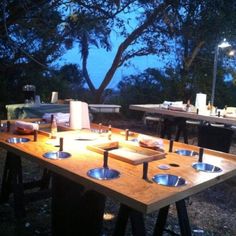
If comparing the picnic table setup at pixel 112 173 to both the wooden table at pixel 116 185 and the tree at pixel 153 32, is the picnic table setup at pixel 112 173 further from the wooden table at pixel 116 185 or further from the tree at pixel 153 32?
the tree at pixel 153 32

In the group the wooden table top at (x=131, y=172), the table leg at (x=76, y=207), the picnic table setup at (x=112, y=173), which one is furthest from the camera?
→ the table leg at (x=76, y=207)

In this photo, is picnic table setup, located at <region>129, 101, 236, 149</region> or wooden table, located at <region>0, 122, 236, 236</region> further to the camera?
picnic table setup, located at <region>129, 101, 236, 149</region>

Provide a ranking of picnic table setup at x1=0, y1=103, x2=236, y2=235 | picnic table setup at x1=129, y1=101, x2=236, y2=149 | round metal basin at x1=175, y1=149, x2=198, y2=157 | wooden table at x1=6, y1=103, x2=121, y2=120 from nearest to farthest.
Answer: picnic table setup at x1=0, y1=103, x2=236, y2=235 → round metal basin at x1=175, y1=149, x2=198, y2=157 → picnic table setup at x1=129, y1=101, x2=236, y2=149 → wooden table at x1=6, y1=103, x2=121, y2=120

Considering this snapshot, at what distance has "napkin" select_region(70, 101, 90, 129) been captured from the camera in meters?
2.97

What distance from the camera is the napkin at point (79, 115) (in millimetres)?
2969

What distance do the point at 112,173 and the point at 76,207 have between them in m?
0.57

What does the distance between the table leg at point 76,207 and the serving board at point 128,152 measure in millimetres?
291

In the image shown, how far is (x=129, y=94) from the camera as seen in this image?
27.5ft

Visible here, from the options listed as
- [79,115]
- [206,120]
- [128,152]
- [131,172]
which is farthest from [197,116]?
[131,172]

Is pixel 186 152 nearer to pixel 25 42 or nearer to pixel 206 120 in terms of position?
pixel 206 120

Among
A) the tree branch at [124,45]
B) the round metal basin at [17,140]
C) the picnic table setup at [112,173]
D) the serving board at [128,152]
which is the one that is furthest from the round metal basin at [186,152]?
the tree branch at [124,45]

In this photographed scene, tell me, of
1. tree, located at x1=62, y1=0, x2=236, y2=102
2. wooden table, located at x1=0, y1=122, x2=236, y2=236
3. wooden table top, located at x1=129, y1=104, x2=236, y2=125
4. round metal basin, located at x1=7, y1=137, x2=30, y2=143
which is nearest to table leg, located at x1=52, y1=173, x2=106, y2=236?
wooden table, located at x1=0, y1=122, x2=236, y2=236

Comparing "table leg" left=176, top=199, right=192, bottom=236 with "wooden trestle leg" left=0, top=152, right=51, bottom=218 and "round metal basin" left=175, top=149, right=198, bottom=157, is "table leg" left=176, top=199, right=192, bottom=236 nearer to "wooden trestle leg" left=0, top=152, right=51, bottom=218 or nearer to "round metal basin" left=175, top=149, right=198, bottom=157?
"round metal basin" left=175, top=149, right=198, bottom=157

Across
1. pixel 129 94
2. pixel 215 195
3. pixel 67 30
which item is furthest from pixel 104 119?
pixel 215 195
